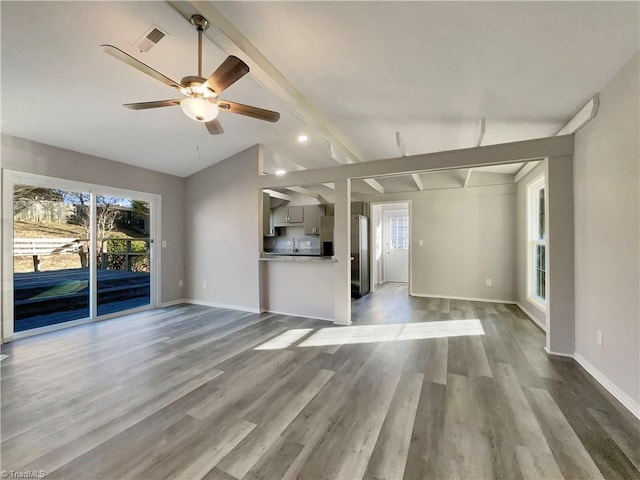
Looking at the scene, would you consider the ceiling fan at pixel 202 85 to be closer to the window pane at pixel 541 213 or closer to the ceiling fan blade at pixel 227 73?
the ceiling fan blade at pixel 227 73

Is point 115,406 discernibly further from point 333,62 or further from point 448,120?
point 448,120

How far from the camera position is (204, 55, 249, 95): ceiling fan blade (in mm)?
1740

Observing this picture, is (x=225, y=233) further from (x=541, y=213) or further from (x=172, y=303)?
(x=541, y=213)

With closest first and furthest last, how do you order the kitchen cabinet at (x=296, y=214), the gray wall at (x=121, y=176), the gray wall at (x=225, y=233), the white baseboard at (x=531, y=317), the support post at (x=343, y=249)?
the gray wall at (x=121, y=176)
the white baseboard at (x=531, y=317)
the support post at (x=343, y=249)
the gray wall at (x=225, y=233)
the kitchen cabinet at (x=296, y=214)

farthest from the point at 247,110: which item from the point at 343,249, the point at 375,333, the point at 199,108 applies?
the point at 375,333

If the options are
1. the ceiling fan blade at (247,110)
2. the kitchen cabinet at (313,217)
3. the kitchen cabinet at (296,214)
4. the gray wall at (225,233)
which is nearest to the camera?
the ceiling fan blade at (247,110)

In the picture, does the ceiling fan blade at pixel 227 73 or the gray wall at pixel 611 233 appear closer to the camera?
the ceiling fan blade at pixel 227 73

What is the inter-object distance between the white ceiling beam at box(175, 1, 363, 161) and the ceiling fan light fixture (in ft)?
1.76

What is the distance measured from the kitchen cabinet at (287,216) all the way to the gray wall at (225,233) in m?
1.97

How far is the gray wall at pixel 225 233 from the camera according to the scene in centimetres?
459

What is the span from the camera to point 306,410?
1.92 metres

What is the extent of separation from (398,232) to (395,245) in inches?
15.6

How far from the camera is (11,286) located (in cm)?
327

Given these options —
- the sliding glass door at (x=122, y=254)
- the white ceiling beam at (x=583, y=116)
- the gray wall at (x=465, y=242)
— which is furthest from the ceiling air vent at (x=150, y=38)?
the gray wall at (x=465, y=242)
